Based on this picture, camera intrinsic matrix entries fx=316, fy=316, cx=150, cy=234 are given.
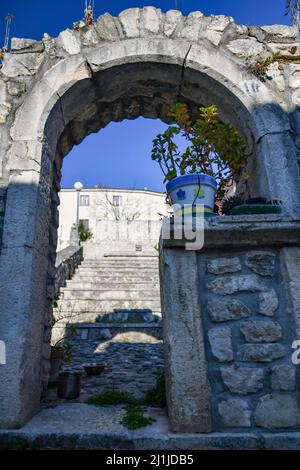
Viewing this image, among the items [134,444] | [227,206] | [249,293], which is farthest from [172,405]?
[227,206]

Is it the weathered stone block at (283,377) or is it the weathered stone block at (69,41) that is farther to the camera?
the weathered stone block at (69,41)

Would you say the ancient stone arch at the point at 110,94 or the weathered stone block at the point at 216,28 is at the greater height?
the weathered stone block at the point at 216,28

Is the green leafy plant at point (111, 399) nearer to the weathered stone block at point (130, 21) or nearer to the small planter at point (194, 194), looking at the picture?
the small planter at point (194, 194)

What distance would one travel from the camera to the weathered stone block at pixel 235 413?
1.82 m

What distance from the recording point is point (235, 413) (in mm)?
1841

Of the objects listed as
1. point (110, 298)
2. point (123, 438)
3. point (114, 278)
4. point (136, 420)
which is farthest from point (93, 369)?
point (114, 278)

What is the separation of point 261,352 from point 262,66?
237 centimetres

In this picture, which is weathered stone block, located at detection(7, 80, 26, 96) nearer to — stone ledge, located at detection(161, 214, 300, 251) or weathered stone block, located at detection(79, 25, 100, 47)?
weathered stone block, located at detection(79, 25, 100, 47)

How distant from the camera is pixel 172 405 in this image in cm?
183

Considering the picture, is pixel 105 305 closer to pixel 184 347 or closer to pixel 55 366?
pixel 55 366

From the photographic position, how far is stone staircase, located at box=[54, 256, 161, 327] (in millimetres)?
6344

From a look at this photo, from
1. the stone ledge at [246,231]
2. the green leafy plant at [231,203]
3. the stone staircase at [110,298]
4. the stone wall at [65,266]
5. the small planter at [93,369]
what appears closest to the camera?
the stone ledge at [246,231]

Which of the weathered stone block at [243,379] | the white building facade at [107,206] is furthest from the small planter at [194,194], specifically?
the white building facade at [107,206]

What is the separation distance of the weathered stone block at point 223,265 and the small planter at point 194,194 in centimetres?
34
